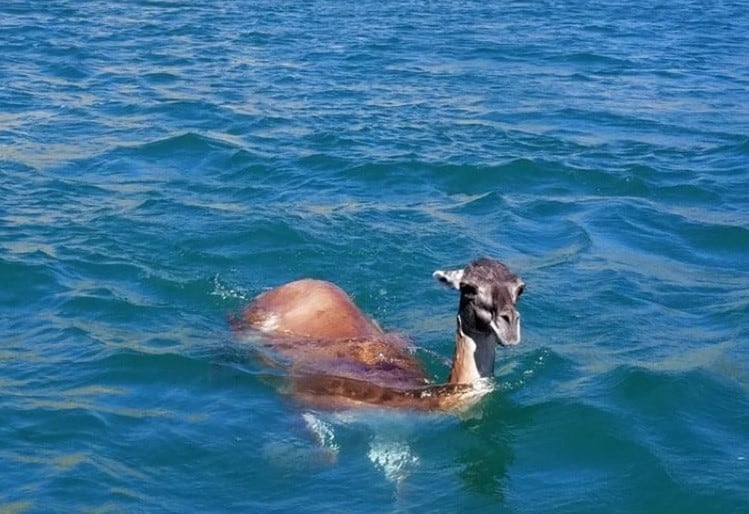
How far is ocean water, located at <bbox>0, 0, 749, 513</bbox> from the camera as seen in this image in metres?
8.39

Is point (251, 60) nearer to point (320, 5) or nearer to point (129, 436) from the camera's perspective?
point (320, 5)

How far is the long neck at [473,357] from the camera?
8.60m

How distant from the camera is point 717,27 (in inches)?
985

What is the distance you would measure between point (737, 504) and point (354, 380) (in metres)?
2.78

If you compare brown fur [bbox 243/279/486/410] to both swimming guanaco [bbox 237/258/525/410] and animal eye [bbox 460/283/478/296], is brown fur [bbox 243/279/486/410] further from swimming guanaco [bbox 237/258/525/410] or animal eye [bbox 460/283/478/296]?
animal eye [bbox 460/283/478/296]

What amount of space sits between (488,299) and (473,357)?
0.48 meters

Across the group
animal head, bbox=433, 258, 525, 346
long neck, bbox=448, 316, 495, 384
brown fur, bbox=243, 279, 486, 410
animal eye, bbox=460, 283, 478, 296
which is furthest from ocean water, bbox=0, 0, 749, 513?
animal eye, bbox=460, 283, 478, 296

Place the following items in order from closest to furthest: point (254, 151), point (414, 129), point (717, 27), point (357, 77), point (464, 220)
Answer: point (464, 220), point (254, 151), point (414, 129), point (357, 77), point (717, 27)

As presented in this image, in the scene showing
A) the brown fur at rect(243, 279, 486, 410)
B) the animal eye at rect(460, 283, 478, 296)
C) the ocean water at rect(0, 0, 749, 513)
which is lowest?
the ocean water at rect(0, 0, 749, 513)

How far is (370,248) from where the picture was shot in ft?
42.3

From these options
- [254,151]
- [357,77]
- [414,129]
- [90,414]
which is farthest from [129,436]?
[357,77]

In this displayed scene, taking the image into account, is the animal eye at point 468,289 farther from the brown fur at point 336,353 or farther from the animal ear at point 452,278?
the brown fur at point 336,353

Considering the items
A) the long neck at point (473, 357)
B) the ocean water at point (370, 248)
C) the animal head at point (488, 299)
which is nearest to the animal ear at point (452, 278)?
the animal head at point (488, 299)

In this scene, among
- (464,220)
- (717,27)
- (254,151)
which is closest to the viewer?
(464,220)
